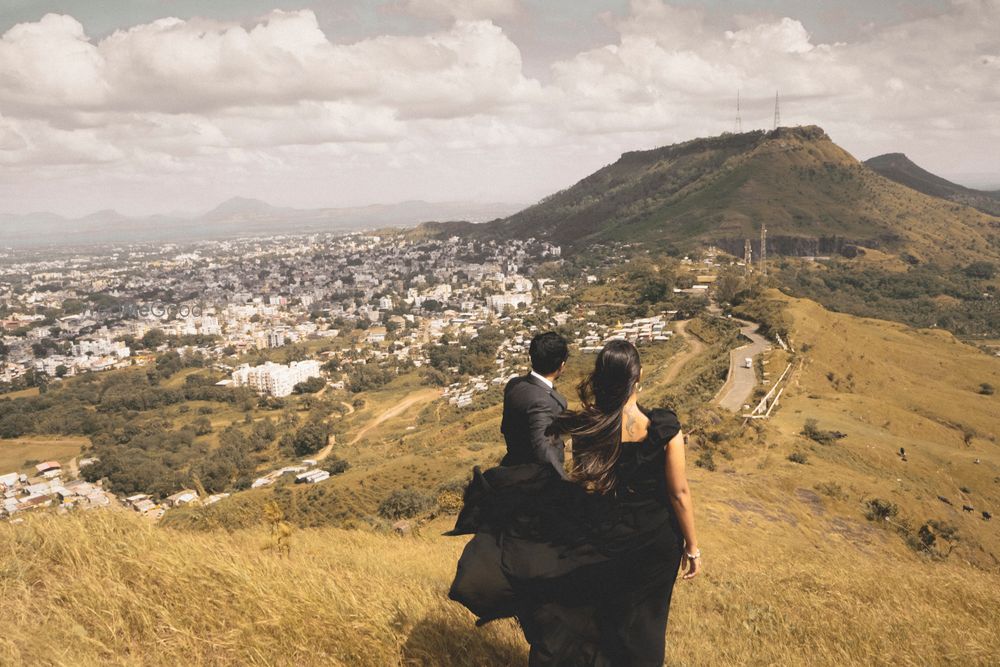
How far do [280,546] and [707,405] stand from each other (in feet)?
54.5

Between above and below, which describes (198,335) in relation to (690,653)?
below

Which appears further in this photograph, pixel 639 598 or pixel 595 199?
pixel 595 199

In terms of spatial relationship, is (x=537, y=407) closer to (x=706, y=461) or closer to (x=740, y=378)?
(x=706, y=461)

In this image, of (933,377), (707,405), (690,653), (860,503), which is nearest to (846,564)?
(690,653)

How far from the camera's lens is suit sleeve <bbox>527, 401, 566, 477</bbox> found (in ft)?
7.89

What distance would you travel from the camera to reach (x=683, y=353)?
31.6 m

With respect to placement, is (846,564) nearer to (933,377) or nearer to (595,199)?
(933,377)

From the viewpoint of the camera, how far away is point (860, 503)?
11531mm

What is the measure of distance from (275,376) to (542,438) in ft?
163

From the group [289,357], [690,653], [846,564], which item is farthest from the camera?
[289,357]

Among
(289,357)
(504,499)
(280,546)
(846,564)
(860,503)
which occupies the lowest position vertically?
(289,357)

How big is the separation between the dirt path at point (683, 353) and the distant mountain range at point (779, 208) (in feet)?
139

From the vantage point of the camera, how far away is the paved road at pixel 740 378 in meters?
19.6

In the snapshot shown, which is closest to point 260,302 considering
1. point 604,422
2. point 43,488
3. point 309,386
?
point 309,386
